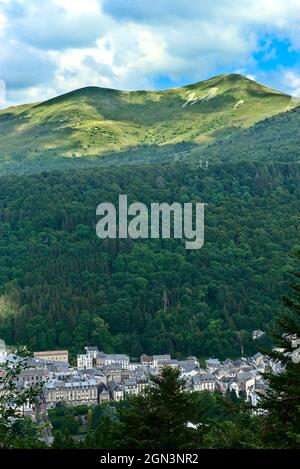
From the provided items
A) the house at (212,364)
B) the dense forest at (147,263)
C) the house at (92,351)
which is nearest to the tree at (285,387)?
the house at (212,364)

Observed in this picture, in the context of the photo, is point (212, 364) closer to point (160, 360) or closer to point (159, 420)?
point (160, 360)

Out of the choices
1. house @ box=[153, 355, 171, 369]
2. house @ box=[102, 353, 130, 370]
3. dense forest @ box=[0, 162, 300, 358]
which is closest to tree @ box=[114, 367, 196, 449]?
house @ box=[102, 353, 130, 370]

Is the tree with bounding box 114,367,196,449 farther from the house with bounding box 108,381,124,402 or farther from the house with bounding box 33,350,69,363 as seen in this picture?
the house with bounding box 33,350,69,363

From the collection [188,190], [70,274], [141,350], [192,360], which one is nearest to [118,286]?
[70,274]

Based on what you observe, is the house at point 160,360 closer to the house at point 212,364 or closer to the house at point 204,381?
the house at point 212,364

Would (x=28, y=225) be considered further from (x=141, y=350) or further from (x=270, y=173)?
(x=270, y=173)
